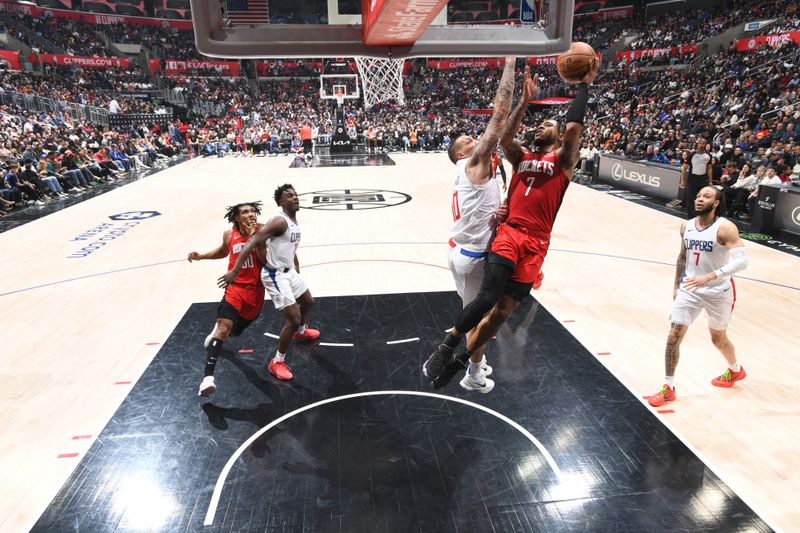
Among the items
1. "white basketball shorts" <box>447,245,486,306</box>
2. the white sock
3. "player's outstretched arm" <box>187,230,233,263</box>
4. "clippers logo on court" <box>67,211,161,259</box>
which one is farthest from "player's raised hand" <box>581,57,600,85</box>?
"clippers logo on court" <box>67,211,161,259</box>

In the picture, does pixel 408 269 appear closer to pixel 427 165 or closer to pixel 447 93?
pixel 427 165

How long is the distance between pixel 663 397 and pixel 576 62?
2.70 metres

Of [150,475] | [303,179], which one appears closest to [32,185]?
[303,179]

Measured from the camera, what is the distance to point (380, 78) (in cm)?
1429

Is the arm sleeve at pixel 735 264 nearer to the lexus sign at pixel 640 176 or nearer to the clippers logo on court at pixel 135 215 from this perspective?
the lexus sign at pixel 640 176

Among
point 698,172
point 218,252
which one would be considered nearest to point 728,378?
point 218,252

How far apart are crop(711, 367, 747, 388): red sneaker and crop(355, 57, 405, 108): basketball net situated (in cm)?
1060

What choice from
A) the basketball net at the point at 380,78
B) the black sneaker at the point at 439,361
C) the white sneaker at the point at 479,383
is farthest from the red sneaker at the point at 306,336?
the basketball net at the point at 380,78

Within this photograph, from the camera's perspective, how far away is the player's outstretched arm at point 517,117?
3.19m

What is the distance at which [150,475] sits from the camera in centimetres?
348

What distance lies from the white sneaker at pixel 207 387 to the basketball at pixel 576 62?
355 centimetres

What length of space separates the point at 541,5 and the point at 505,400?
3558 mm

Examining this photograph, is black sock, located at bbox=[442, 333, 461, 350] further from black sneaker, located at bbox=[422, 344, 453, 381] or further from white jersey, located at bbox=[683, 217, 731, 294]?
white jersey, located at bbox=[683, 217, 731, 294]

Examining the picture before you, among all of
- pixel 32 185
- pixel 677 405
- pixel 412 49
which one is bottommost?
pixel 677 405
